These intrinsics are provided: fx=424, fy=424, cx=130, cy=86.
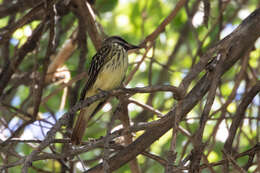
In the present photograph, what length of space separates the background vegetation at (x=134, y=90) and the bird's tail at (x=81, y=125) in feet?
0.34

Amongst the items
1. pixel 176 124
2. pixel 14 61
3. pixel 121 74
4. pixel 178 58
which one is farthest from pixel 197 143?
pixel 178 58

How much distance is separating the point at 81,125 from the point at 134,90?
1.47m

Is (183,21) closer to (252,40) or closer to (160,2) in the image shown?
(160,2)

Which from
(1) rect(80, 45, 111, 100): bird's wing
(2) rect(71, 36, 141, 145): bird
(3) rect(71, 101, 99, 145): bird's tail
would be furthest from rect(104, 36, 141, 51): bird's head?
(3) rect(71, 101, 99, 145): bird's tail

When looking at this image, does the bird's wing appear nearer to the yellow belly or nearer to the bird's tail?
the yellow belly

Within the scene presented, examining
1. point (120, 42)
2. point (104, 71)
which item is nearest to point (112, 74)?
point (104, 71)

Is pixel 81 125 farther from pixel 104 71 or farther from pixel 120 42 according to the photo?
pixel 120 42

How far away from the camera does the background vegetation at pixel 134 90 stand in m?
2.60

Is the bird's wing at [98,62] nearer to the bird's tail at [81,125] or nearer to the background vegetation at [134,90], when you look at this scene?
the background vegetation at [134,90]

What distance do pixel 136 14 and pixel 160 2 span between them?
36 centimetres

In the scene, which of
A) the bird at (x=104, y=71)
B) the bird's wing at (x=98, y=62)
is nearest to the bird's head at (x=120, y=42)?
the bird at (x=104, y=71)

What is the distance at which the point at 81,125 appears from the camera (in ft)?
12.5

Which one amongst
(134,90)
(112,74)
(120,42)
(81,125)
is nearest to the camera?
(134,90)

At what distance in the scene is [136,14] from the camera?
5621mm
